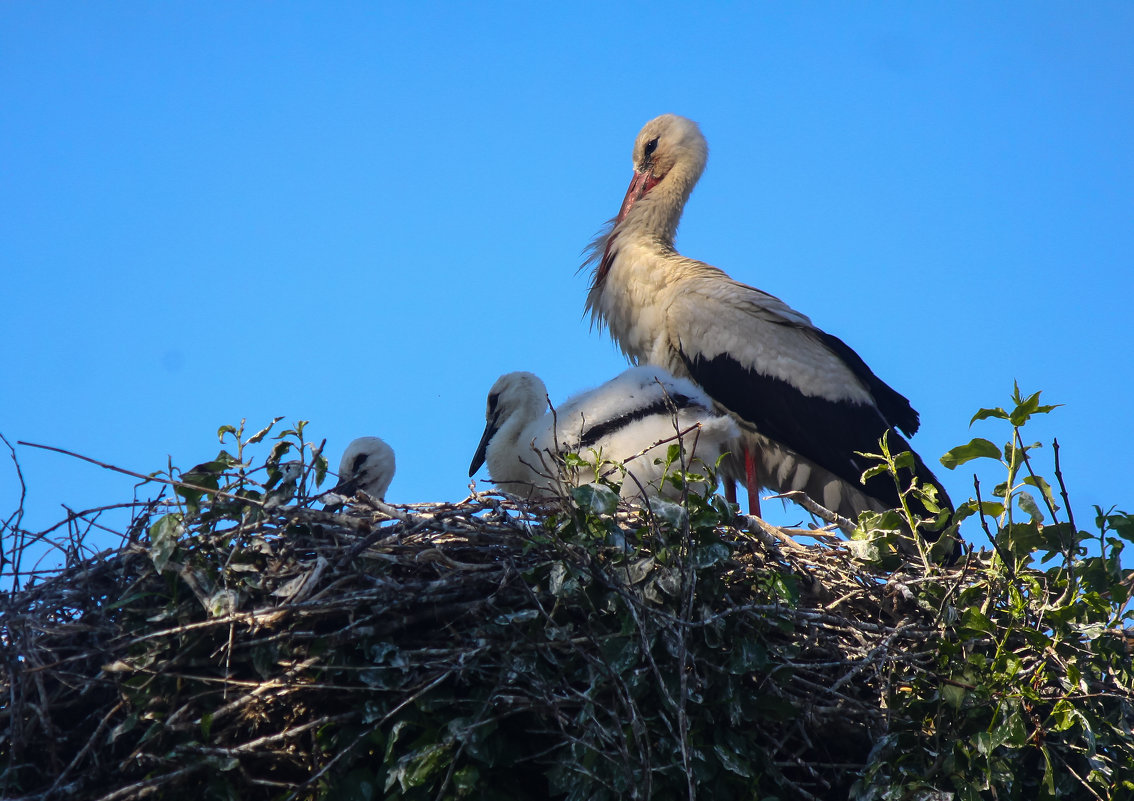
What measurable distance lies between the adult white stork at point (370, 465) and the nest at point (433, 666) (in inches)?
62.2

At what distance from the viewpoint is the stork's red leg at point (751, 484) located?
5.18m

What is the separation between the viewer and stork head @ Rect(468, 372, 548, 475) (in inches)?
179

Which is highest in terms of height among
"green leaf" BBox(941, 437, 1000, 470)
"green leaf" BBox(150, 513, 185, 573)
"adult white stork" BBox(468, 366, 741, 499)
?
"adult white stork" BBox(468, 366, 741, 499)

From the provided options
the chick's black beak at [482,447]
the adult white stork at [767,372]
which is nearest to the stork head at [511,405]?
the chick's black beak at [482,447]

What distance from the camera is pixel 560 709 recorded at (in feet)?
9.25

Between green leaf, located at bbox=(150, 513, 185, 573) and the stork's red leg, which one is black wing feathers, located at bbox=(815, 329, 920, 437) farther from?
green leaf, located at bbox=(150, 513, 185, 573)

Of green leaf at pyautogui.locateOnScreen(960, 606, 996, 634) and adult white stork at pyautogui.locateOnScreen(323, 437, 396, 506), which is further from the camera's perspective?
adult white stork at pyautogui.locateOnScreen(323, 437, 396, 506)

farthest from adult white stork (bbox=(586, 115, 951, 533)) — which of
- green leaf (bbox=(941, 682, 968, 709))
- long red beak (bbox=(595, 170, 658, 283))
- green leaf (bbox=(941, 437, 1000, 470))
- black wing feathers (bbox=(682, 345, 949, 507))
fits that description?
green leaf (bbox=(941, 682, 968, 709))

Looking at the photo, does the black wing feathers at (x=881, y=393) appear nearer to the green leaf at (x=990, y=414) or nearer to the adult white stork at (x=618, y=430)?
the adult white stork at (x=618, y=430)

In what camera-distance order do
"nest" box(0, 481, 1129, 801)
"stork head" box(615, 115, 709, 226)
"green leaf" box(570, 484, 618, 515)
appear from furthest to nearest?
"stork head" box(615, 115, 709, 226) < "green leaf" box(570, 484, 618, 515) < "nest" box(0, 481, 1129, 801)

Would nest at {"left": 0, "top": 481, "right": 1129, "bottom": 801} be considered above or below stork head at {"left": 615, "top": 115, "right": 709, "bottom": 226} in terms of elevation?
below

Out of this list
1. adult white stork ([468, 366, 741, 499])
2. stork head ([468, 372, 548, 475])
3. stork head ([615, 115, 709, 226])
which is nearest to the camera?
adult white stork ([468, 366, 741, 499])

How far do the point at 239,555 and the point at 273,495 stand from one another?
18 centimetres

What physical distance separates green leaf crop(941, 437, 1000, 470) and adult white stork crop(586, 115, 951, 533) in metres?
1.70
